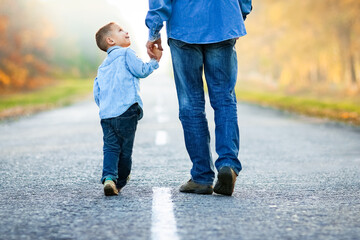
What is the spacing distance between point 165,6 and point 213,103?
31.4 inches

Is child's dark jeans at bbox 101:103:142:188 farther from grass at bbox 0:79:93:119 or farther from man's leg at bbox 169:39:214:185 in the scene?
grass at bbox 0:79:93:119

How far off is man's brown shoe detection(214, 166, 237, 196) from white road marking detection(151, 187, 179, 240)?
37 cm

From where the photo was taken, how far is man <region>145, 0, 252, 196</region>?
3750 mm

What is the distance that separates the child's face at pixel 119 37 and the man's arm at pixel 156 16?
32 centimetres

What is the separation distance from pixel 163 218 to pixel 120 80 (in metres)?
1.23

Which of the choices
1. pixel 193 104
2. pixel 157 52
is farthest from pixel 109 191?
pixel 157 52

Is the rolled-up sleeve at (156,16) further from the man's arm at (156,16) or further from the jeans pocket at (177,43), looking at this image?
the jeans pocket at (177,43)

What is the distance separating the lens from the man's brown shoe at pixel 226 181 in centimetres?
368

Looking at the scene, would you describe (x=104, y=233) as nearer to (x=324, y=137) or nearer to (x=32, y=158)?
(x=32, y=158)

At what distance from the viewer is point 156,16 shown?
372 centimetres

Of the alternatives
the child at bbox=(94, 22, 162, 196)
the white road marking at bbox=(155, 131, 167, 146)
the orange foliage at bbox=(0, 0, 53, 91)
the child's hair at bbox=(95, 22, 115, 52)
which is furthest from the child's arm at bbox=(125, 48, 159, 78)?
the orange foliage at bbox=(0, 0, 53, 91)

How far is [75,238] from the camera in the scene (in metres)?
2.70

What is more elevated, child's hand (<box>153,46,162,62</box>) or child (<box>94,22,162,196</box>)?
child's hand (<box>153,46,162,62</box>)

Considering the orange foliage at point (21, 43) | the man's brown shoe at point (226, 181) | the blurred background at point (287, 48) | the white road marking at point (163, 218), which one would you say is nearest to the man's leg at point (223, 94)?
the man's brown shoe at point (226, 181)
